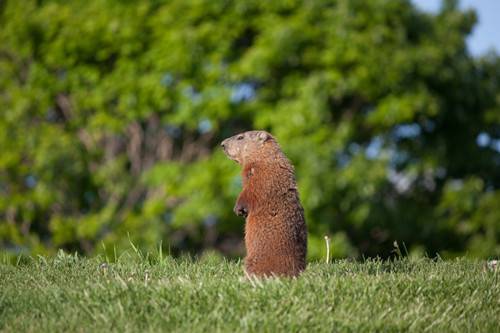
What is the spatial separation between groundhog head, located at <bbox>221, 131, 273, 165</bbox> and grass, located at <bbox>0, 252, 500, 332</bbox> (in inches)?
36.4

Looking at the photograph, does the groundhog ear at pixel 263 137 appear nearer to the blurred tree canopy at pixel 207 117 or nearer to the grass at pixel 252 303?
the grass at pixel 252 303

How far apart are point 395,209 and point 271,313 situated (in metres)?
13.5

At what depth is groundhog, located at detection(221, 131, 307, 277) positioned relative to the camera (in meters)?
5.77

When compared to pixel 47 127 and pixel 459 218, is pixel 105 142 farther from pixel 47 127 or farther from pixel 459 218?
pixel 459 218

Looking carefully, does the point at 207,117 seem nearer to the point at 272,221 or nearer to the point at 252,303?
the point at 272,221

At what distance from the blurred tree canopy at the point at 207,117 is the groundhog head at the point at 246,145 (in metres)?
9.16

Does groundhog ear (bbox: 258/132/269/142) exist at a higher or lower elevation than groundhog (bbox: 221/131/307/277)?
higher

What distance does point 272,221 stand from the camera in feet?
19.0

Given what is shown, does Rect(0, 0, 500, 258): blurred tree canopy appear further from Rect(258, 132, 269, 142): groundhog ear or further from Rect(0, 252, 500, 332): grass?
Rect(0, 252, 500, 332): grass

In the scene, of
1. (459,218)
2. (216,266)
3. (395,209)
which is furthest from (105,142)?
(216,266)

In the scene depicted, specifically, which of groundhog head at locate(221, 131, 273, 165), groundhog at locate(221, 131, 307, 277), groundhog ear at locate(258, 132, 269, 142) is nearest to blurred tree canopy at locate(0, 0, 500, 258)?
groundhog head at locate(221, 131, 273, 165)

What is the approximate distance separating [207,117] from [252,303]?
39.1ft

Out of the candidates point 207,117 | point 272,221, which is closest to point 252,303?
point 272,221

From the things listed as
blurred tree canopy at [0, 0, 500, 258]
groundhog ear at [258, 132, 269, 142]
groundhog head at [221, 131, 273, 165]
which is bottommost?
blurred tree canopy at [0, 0, 500, 258]
